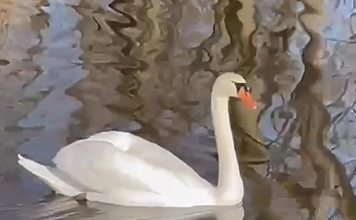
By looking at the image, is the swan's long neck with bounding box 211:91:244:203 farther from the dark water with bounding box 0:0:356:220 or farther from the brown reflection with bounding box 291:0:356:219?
the brown reflection with bounding box 291:0:356:219

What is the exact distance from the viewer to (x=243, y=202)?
124 centimetres

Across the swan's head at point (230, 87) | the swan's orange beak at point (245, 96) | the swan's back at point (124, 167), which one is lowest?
the swan's back at point (124, 167)

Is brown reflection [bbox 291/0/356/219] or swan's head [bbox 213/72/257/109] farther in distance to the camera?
brown reflection [bbox 291/0/356/219]

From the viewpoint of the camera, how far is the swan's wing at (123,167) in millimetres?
1138

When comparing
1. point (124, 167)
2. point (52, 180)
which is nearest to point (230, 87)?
point (124, 167)

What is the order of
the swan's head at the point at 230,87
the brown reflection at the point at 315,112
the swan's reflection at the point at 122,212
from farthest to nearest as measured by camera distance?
1. the brown reflection at the point at 315,112
2. the swan's head at the point at 230,87
3. the swan's reflection at the point at 122,212

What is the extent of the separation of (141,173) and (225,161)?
149 mm

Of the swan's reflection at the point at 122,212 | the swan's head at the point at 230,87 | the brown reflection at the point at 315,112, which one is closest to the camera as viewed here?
the swan's reflection at the point at 122,212

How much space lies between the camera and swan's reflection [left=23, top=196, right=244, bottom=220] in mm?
1116

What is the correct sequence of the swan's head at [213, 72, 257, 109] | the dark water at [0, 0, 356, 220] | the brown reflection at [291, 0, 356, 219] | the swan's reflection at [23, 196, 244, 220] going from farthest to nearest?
the brown reflection at [291, 0, 356, 219] < the dark water at [0, 0, 356, 220] < the swan's head at [213, 72, 257, 109] < the swan's reflection at [23, 196, 244, 220]

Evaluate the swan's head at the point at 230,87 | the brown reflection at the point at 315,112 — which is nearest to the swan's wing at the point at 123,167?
the swan's head at the point at 230,87

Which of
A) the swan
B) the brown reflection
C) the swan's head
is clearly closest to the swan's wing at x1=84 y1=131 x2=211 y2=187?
the swan

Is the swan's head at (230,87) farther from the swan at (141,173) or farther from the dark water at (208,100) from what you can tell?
the dark water at (208,100)

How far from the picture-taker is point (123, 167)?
1146 millimetres
